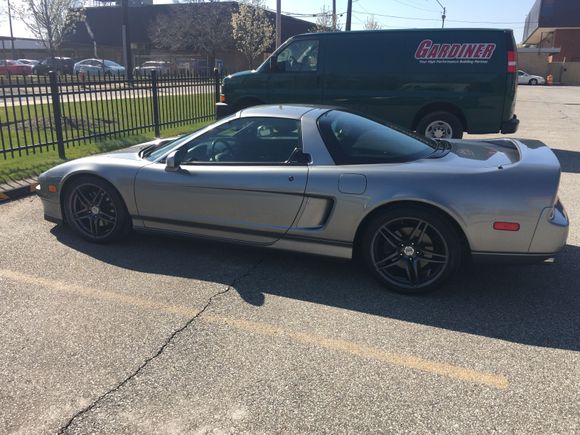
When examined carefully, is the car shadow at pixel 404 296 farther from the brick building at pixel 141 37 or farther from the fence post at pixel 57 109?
the brick building at pixel 141 37

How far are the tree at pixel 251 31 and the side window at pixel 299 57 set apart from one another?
24.5 m

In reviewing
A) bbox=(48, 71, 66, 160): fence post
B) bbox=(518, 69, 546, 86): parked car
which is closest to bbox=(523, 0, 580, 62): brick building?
bbox=(518, 69, 546, 86): parked car

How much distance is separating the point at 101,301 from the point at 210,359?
117cm

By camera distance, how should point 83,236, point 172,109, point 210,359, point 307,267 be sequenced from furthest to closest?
point 172,109, point 83,236, point 307,267, point 210,359

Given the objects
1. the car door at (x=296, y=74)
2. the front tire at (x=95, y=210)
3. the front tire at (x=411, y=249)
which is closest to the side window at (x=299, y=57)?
the car door at (x=296, y=74)

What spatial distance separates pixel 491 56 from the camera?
336 inches

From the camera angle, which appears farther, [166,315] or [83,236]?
[83,236]

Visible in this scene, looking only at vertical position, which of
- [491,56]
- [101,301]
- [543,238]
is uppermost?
[491,56]

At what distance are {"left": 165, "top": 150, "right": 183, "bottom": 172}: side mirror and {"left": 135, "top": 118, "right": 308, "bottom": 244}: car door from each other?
0.02m

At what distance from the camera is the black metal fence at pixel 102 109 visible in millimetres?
8297

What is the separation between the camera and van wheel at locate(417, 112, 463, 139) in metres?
8.92

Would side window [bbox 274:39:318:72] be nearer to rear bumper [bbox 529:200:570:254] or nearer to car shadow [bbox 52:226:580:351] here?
car shadow [bbox 52:226:580:351]

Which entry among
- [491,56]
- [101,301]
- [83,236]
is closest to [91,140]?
[83,236]

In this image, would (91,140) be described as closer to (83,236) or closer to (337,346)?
(83,236)
